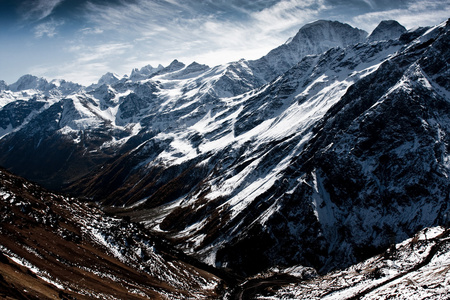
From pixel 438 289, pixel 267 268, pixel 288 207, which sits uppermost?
pixel 438 289

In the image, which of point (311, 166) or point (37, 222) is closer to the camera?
point (37, 222)

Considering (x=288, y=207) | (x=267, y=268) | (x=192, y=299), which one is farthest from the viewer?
(x=288, y=207)

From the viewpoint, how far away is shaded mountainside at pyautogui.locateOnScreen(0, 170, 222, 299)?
63.2 metres

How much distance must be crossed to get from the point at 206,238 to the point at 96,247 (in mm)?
99612

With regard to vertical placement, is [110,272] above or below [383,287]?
below

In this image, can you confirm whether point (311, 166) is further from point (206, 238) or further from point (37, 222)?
point (37, 222)

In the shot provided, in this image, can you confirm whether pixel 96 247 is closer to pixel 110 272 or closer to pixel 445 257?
pixel 110 272

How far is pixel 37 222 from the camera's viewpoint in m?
95.9

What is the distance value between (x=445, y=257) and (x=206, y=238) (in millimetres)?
135855

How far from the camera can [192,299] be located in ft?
312

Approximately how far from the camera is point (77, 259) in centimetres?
8525

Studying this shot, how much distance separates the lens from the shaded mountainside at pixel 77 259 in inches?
2488

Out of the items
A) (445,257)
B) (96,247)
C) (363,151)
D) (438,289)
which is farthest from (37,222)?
(363,151)

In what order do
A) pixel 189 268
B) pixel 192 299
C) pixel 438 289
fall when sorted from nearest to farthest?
pixel 438 289 → pixel 192 299 → pixel 189 268
